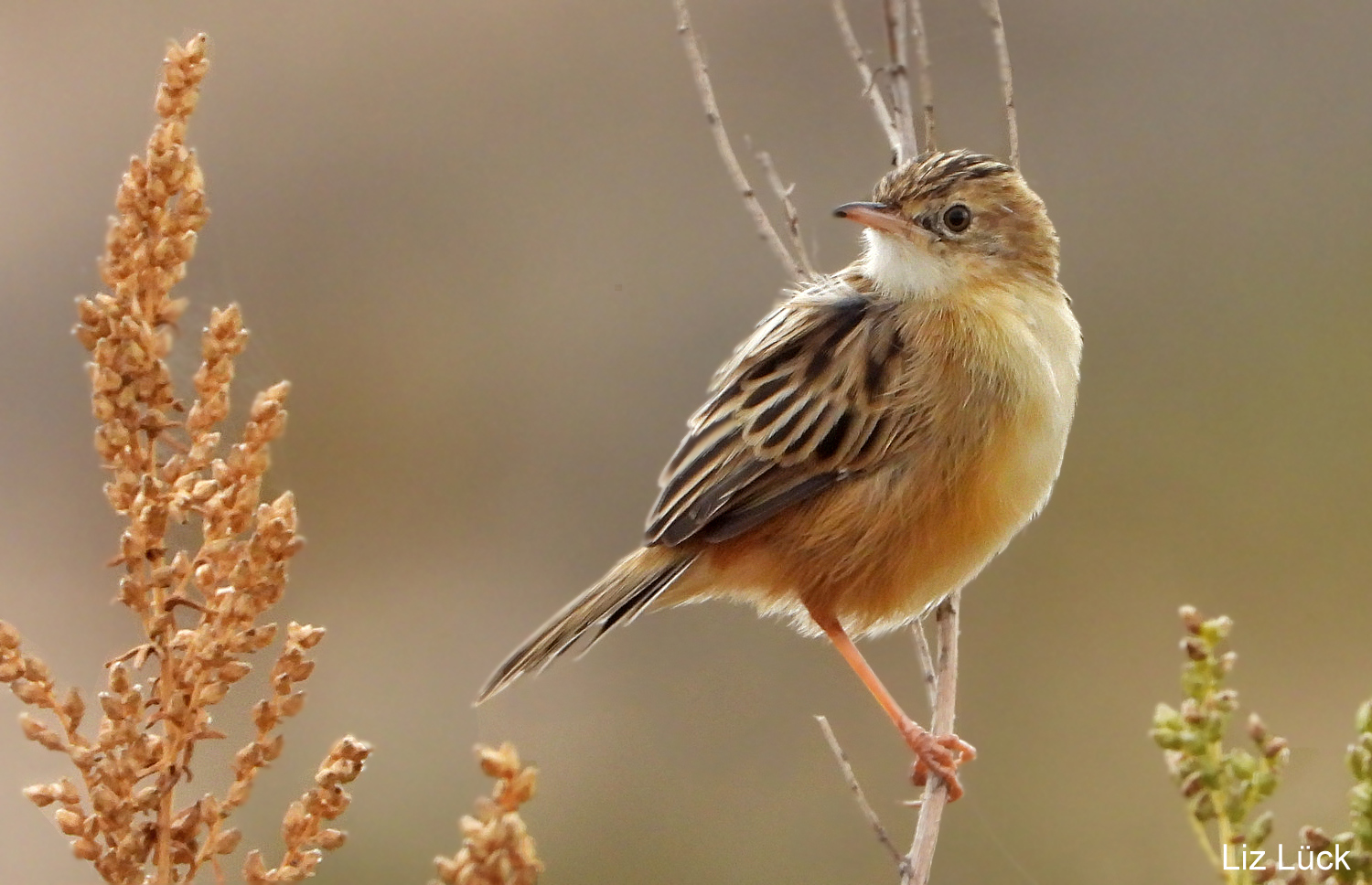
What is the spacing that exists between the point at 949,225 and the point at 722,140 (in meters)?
0.69

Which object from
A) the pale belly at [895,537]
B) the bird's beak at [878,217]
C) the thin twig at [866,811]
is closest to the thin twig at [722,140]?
the bird's beak at [878,217]

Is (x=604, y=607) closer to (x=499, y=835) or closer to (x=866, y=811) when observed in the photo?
(x=866, y=811)

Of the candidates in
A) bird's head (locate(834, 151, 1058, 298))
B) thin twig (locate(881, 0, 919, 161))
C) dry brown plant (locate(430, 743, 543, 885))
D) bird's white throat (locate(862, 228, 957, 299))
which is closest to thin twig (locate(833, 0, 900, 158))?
thin twig (locate(881, 0, 919, 161))

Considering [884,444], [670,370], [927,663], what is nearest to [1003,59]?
[884,444]

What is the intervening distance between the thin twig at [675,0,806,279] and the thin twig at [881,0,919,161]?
444 mm

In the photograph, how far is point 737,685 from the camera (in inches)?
176

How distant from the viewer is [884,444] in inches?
117

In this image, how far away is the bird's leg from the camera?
9.71 ft

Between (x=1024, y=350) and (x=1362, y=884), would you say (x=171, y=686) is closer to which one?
(x=1362, y=884)

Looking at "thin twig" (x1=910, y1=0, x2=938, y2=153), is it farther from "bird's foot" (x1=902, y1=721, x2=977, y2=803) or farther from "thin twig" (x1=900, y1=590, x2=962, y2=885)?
"bird's foot" (x1=902, y1=721, x2=977, y2=803)

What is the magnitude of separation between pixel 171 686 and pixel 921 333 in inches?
76.9

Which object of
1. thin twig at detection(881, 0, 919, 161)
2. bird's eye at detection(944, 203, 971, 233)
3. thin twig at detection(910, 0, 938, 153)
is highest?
thin twig at detection(881, 0, 919, 161)

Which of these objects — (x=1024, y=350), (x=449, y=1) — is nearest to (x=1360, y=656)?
(x=1024, y=350)

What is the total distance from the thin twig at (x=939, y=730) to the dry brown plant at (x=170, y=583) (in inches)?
50.2
